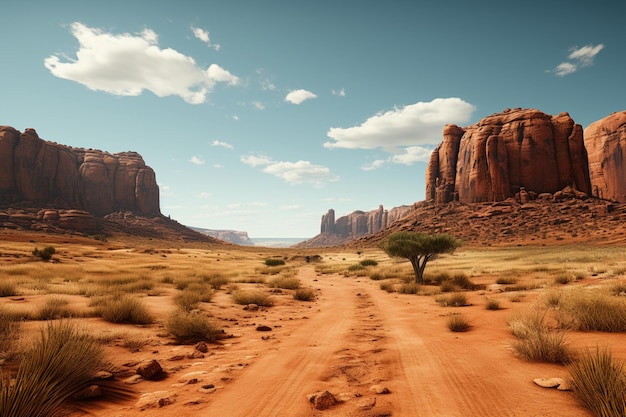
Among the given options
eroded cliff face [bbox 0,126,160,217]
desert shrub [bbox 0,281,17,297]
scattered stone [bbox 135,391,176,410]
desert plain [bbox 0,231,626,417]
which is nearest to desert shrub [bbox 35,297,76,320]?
desert plain [bbox 0,231,626,417]

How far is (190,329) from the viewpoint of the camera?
28.0 ft

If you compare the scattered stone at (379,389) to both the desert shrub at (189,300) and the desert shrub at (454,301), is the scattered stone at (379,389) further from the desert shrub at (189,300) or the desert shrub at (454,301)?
the desert shrub at (454,301)

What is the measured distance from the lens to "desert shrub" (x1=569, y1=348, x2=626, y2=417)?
144 inches

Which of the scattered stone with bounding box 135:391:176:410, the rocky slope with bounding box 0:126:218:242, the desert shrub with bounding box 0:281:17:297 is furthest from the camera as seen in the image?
the rocky slope with bounding box 0:126:218:242

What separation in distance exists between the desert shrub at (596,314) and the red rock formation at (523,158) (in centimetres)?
9585

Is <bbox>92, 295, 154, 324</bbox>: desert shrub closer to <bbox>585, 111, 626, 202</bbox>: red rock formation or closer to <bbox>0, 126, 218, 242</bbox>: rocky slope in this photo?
<bbox>0, 126, 218, 242</bbox>: rocky slope

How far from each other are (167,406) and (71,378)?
55.4 inches

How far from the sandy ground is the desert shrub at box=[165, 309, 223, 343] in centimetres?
45

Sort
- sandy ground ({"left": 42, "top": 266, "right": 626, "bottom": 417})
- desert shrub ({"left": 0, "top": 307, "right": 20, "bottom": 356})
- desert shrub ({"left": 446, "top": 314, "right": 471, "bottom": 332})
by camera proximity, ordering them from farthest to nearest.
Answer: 1. desert shrub ({"left": 446, "top": 314, "right": 471, "bottom": 332})
2. desert shrub ({"left": 0, "top": 307, "right": 20, "bottom": 356})
3. sandy ground ({"left": 42, "top": 266, "right": 626, "bottom": 417})

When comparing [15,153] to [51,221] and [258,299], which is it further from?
[258,299]

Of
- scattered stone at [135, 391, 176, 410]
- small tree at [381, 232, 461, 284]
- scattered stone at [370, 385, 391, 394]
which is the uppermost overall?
small tree at [381, 232, 461, 284]

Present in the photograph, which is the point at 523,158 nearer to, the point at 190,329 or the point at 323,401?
the point at 190,329

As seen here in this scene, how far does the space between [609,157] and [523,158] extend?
40893 mm

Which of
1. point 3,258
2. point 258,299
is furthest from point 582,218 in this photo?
point 3,258
